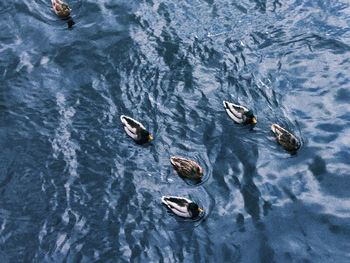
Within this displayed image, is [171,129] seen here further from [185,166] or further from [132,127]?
[185,166]

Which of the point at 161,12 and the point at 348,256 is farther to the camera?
the point at 161,12

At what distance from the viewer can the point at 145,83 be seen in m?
15.0

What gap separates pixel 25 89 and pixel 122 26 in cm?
364

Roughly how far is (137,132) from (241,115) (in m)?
2.54

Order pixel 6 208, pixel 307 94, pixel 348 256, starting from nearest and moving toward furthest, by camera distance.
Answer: pixel 348 256, pixel 6 208, pixel 307 94

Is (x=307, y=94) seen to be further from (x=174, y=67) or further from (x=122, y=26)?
(x=122, y=26)

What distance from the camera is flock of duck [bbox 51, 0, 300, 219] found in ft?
38.6

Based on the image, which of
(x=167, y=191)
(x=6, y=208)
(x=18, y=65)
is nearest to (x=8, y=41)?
(x=18, y=65)

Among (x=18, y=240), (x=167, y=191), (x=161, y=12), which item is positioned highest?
(x=161, y=12)

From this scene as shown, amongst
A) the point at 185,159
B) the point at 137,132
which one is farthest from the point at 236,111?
the point at 137,132

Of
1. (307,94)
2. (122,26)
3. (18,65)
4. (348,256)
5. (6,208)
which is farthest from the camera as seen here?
(122,26)

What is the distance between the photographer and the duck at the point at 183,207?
11680 mm

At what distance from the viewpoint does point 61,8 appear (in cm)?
1641

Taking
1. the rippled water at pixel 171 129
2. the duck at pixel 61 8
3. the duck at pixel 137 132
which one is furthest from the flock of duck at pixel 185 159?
the duck at pixel 61 8
